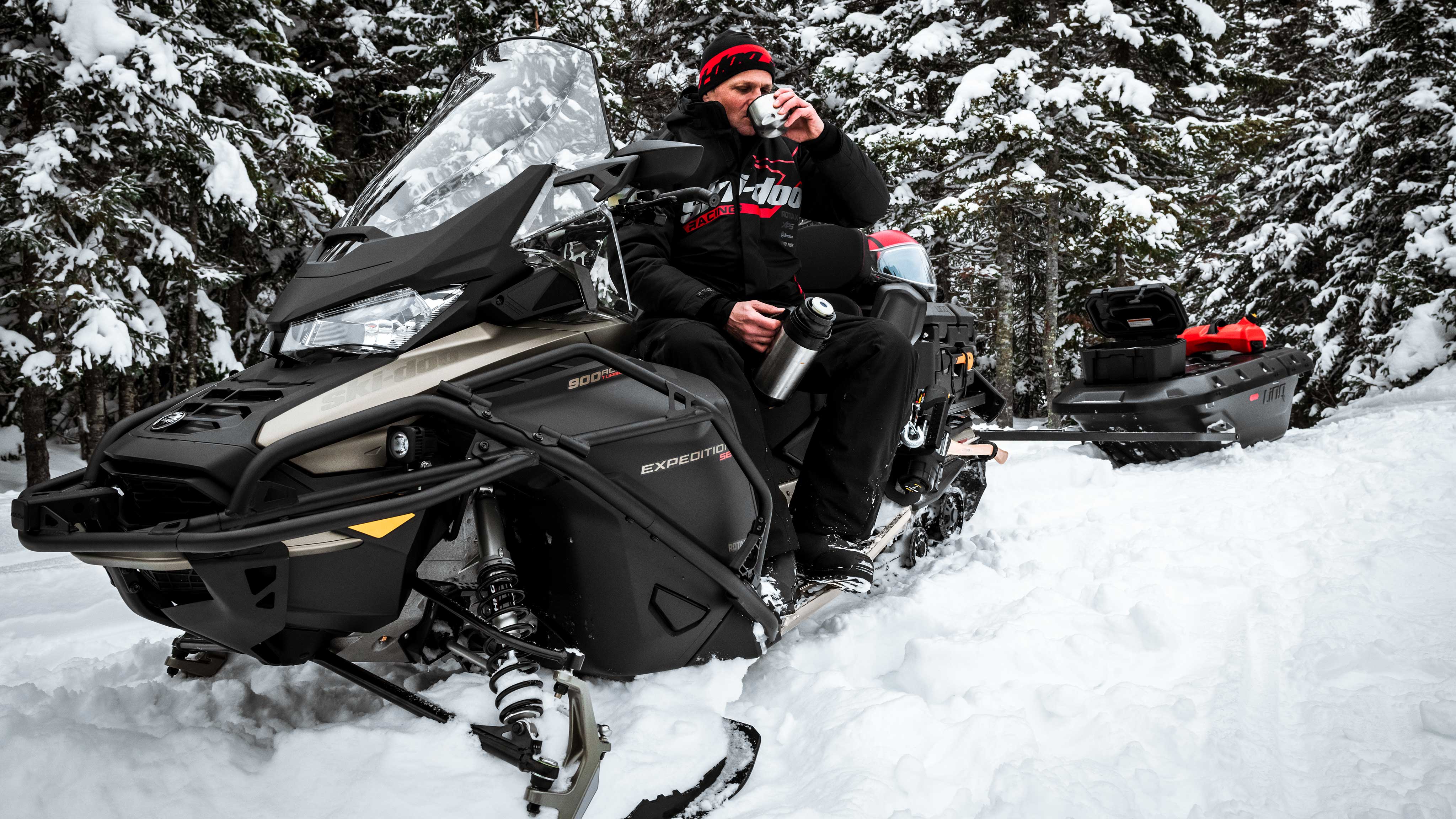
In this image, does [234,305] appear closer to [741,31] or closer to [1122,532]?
[741,31]

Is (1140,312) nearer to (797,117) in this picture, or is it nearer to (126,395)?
(797,117)

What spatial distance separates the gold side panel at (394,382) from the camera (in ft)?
5.15

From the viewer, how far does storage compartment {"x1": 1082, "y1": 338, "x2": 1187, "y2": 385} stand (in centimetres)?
580

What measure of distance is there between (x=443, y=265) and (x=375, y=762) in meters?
1.01

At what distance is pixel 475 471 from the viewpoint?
161cm

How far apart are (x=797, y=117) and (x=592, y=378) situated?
3.69 ft

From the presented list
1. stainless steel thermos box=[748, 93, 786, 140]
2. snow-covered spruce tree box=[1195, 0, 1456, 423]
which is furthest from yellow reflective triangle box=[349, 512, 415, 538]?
snow-covered spruce tree box=[1195, 0, 1456, 423]

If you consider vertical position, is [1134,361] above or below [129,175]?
below

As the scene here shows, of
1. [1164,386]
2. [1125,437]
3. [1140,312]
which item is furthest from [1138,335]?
[1125,437]

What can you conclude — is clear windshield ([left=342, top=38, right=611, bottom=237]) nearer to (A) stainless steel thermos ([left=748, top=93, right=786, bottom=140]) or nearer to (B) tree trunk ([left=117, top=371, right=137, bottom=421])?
(A) stainless steel thermos ([left=748, top=93, right=786, bottom=140])

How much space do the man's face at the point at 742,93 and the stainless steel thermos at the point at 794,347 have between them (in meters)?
0.71

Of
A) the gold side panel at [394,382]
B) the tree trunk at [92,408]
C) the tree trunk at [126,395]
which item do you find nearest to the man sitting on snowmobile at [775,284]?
the gold side panel at [394,382]

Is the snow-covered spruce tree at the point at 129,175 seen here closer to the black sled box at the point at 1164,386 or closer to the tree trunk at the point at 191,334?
the tree trunk at the point at 191,334

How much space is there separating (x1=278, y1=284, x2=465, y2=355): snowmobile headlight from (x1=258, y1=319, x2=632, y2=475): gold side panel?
0.16 ft
